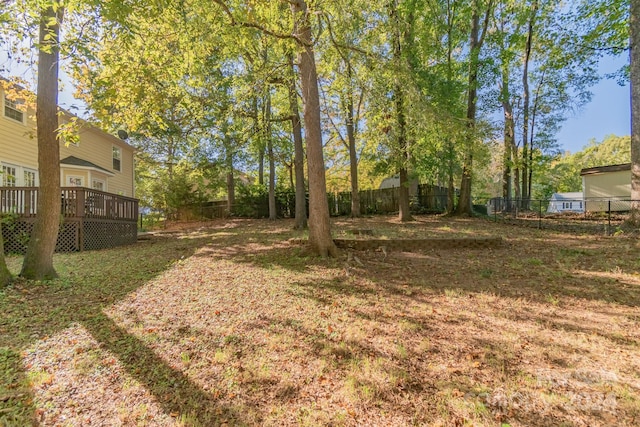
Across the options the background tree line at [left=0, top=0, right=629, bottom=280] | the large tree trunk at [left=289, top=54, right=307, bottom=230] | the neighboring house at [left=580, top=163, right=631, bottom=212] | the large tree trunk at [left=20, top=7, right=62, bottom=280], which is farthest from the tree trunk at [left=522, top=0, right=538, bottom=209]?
the large tree trunk at [left=20, top=7, right=62, bottom=280]

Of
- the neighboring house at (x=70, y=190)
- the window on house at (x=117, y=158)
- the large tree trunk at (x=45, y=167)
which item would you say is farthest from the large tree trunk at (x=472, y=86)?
the window on house at (x=117, y=158)

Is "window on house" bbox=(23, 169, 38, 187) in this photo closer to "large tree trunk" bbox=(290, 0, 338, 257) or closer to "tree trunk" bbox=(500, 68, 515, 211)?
"large tree trunk" bbox=(290, 0, 338, 257)

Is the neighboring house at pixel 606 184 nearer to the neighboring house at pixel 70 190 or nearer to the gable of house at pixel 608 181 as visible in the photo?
the gable of house at pixel 608 181

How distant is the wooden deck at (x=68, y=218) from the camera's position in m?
8.20

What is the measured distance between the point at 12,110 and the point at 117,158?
20.7ft

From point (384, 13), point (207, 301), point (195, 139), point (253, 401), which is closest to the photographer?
point (253, 401)

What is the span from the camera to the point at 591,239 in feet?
25.1

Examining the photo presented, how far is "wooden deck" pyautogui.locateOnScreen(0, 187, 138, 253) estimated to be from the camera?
26.9 feet

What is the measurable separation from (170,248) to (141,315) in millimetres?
5447

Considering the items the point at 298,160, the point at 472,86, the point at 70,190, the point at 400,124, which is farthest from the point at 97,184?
the point at 472,86

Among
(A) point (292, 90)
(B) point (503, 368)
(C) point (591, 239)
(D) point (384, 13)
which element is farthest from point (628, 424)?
(D) point (384, 13)

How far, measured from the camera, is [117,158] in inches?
665

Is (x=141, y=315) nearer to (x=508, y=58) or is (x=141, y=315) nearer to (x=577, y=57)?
(x=508, y=58)

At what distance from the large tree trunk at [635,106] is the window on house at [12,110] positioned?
18.8 meters
